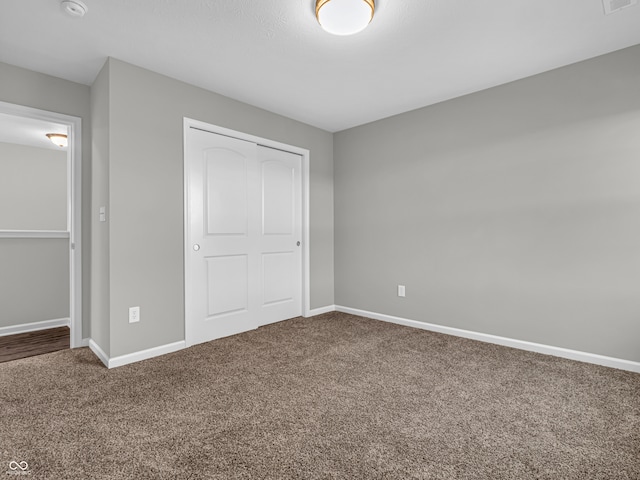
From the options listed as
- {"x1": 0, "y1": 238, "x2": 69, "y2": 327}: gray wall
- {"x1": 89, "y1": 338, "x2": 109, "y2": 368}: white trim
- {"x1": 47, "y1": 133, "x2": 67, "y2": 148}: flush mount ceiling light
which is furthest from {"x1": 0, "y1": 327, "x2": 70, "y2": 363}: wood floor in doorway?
{"x1": 47, "y1": 133, "x2": 67, "y2": 148}: flush mount ceiling light

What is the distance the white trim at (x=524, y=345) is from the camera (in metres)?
2.41

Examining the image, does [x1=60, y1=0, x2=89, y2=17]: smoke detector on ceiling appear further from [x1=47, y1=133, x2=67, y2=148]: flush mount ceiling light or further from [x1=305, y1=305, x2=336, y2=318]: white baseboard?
[x1=305, y1=305, x2=336, y2=318]: white baseboard

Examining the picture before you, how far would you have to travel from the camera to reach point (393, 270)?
3.72m

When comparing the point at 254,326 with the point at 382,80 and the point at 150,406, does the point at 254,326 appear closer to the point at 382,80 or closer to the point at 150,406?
the point at 150,406

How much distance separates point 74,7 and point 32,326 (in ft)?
10.5

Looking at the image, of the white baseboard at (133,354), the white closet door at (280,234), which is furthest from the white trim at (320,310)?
the white baseboard at (133,354)

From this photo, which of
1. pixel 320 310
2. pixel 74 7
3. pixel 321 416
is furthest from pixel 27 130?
pixel 321 416

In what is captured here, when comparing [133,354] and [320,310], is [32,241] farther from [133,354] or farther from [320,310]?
[320,310]

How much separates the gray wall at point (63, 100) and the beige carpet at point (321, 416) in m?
0.79

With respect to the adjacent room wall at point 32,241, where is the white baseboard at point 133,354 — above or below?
below

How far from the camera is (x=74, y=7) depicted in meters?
1.92

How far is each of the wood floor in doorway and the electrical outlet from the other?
3.18 ft

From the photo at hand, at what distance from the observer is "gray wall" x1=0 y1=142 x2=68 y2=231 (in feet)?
12.9

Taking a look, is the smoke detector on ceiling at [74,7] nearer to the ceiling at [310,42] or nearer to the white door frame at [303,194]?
the ceiling at [310,42]
